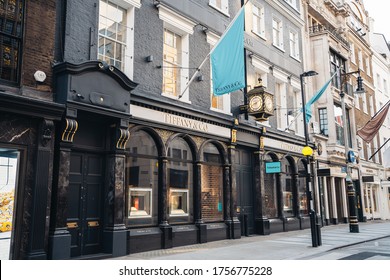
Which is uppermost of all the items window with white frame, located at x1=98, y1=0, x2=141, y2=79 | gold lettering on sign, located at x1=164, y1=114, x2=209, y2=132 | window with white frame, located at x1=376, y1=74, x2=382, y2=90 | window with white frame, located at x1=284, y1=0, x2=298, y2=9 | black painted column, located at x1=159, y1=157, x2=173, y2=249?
window with white frame, located at x1=284, y1=0, x2=298, y2=9

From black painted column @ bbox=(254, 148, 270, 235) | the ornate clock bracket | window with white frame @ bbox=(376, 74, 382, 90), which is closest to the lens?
the ornate clock bracket

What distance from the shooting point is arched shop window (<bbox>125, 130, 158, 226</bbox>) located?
459 inches

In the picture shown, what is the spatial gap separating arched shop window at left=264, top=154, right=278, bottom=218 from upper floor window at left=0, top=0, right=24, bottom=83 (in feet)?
40.6

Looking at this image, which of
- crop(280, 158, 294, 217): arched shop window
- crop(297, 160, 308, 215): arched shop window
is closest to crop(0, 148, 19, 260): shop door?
crop(280, 158, 294, 217): arched shop window

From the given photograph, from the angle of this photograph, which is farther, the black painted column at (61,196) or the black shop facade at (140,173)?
the black shop facade at (140,173)

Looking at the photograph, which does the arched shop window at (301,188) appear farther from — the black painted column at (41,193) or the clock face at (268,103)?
the black painted column at (41,193)

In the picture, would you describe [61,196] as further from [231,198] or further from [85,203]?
[231,198]

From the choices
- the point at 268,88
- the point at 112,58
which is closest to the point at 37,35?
the point at 112,58

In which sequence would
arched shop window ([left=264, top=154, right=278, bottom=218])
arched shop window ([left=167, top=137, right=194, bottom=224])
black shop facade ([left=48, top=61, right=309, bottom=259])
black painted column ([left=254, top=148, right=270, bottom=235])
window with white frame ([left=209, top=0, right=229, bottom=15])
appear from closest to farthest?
1. black shop facade ([left=48, top=61, right=309, bottom=259])
2. arched shop window ([left=167, top=137, right=194, bottom=224])
3. window with white frame ([left=209, top=0, right=229, bottom=15])
4. black painted column ([left=254, top=148, right=270, bottom=235])
5. arched shop window ([left=264, top=154, right=278, bottom=218])

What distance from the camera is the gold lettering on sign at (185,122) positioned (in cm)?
1303

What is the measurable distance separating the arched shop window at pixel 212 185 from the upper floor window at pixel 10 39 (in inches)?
304

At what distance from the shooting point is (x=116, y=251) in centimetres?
1041

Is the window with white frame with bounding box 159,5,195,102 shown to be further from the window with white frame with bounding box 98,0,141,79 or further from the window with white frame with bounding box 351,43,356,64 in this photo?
→ the window with white frame with bounding box 351,43,356,64

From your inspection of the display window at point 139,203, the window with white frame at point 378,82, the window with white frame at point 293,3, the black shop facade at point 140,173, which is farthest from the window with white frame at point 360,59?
the display window at point 139,203
